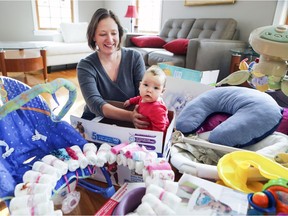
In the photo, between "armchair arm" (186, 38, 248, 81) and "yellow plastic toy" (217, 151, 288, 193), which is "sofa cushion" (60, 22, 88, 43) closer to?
"armchair arm" (186, 38, 248, 81)

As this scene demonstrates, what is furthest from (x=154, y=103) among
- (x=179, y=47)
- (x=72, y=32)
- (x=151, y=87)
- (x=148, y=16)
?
(x=148, y=16)

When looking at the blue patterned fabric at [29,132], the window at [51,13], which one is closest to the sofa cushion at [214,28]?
the blue patterned fabric at [29,132]

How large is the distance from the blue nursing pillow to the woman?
287 millimetres

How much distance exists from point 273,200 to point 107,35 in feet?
2.82

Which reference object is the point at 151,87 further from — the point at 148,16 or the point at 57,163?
the point at 148,16

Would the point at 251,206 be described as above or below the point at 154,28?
below

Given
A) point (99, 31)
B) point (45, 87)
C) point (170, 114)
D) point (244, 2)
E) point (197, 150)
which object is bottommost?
point (197, 150)

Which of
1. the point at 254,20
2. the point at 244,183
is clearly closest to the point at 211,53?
the point at 254,20

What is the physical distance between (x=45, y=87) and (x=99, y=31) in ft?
1.81

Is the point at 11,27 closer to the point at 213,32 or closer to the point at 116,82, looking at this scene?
the point at 213,32

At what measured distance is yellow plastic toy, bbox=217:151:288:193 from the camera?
1.97 ft

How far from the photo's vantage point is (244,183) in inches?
24.2

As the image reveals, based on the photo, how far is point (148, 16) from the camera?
4254 millimetres

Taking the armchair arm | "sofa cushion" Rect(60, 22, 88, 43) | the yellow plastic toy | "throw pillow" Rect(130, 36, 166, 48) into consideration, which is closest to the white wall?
the armchair arm
